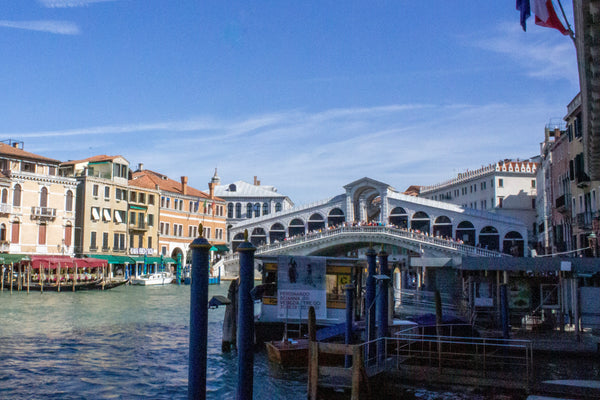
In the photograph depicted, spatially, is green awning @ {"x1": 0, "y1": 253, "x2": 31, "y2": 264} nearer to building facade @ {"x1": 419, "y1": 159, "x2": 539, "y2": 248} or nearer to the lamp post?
the lamp post

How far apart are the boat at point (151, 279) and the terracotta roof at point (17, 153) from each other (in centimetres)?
829

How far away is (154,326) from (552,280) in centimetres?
1180

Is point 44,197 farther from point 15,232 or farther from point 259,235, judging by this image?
point 259,235

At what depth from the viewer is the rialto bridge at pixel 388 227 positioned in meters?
38.9

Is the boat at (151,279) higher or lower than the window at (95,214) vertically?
lower

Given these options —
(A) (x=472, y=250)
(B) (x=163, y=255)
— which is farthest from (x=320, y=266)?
(B) (x=163, y=255)

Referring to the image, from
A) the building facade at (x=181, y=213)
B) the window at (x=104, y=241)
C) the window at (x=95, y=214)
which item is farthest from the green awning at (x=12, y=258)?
the building facade at (x=181, y=213)

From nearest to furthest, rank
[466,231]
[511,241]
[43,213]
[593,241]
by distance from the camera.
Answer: [593,241], [43,213], [511,241], [466,231]

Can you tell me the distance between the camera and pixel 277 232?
166 feet

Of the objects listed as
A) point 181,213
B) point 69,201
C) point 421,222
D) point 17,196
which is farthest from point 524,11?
point 181,213

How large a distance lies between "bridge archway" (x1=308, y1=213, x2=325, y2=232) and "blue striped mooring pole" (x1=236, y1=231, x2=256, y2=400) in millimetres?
41873

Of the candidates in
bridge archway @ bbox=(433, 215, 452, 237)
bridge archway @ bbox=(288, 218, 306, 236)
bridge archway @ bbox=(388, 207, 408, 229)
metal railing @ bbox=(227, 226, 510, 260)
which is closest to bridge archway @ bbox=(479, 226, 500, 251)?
bridge archway @ bbox=(433, 215, 452, 237)

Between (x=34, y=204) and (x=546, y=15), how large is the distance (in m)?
31.9

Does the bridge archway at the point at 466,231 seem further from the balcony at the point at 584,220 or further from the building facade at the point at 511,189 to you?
the balcony at the point at 584,220
